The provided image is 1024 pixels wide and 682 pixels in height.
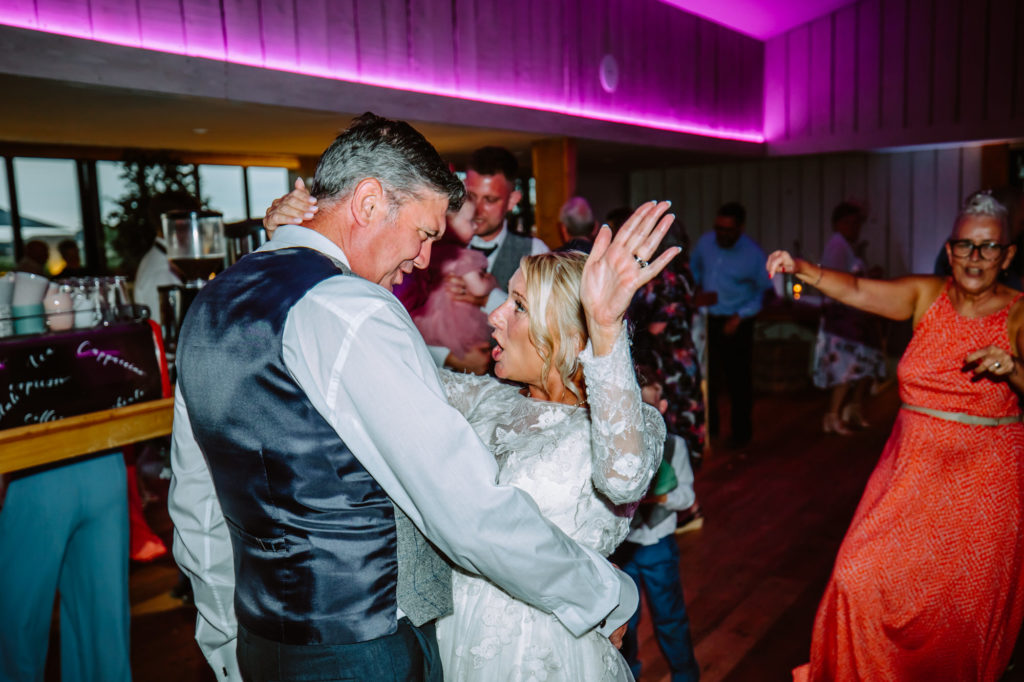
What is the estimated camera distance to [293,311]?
108 cm

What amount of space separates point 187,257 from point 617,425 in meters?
2.07

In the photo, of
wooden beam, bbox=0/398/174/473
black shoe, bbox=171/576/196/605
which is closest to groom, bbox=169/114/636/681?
wooden beam, bbox=0/398/174/473

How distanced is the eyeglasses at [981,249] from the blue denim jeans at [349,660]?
2.13 meters

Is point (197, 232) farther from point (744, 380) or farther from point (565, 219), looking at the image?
point (744, 380)

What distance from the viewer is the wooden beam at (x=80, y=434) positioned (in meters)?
1.84

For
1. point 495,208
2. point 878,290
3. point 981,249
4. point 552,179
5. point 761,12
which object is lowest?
point 878,290

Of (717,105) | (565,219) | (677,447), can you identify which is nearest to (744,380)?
(565,219)

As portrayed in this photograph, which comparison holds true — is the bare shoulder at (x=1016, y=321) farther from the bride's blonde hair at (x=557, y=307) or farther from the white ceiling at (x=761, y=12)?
the white ceiling at (x=761, y=12)

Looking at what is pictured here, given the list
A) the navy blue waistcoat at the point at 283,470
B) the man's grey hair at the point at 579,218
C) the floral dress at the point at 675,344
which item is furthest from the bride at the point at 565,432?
the man's grey hair at the point at 579,218

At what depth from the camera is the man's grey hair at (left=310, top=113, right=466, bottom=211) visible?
126 centimetres

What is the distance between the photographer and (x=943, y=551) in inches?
90.6

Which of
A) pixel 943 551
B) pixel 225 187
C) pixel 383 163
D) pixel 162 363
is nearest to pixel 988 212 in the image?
pixel 943 551

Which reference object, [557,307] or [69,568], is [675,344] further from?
[69,568]

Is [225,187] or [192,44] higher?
[192,44]
